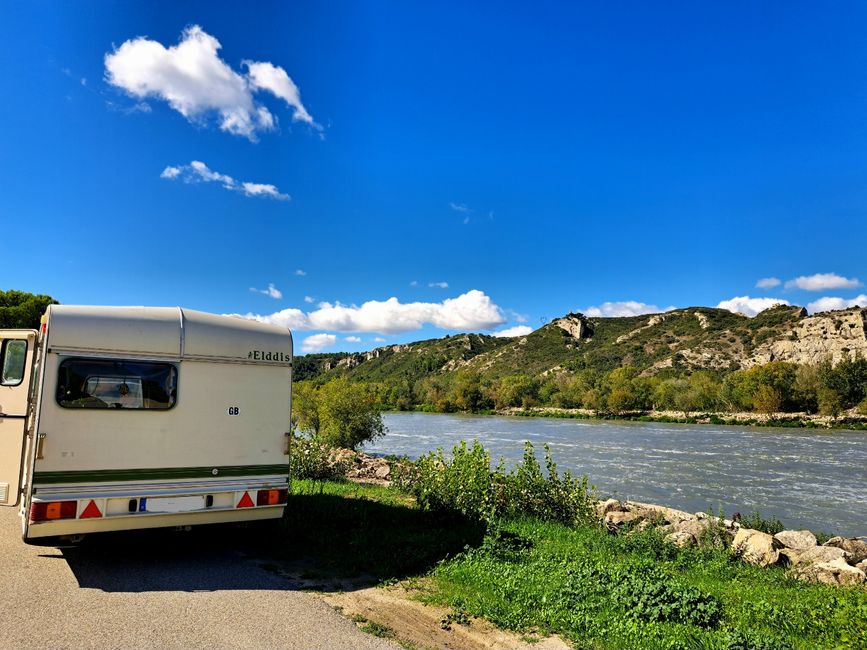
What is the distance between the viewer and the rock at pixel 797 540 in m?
11.8

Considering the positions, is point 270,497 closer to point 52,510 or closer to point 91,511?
point 91,511

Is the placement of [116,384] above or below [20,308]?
below

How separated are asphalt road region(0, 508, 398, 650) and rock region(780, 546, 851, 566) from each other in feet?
30.3

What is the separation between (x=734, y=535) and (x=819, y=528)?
5789 millimetres

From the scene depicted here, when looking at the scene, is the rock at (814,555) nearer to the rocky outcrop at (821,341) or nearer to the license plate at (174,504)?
the license plate at (174,504)

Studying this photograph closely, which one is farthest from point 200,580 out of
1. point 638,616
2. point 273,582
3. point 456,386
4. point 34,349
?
point 456,386

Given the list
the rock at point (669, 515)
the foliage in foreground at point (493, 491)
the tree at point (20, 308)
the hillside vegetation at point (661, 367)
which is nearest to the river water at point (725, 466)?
the rock at point (669, 515)

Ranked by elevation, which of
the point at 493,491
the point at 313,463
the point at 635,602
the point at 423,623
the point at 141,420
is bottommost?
the point at 423,623

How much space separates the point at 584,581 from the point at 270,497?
4.20 meters

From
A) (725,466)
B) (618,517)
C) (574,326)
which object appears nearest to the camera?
(618,517)

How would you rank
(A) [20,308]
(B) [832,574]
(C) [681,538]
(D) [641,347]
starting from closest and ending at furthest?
(B) [832,574] < (C) [681,538] < (A) [20,308] < (D) [641,347]

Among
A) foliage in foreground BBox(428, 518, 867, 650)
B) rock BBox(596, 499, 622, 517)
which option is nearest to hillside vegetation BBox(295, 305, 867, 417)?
rock BBox(596, 499, 622, 517)

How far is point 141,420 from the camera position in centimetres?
671

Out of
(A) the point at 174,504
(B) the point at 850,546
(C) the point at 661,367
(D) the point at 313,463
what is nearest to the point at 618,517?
(B) the point at 850,546
